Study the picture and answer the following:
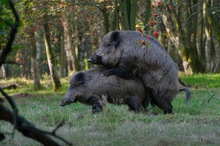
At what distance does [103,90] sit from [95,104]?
319mm

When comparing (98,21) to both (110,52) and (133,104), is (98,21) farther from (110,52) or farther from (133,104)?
(133,104)

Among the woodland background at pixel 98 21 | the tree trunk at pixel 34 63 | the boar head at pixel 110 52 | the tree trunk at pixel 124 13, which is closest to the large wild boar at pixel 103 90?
the boar head at pixel 110 52

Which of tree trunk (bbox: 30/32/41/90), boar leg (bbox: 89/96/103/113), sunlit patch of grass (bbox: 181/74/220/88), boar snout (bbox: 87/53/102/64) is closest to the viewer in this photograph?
boar leg (bbox: 89/96/103/113)

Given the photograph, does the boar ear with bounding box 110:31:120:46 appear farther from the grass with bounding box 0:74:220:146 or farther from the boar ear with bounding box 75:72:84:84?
the grass with bounding box 0:74:220:146

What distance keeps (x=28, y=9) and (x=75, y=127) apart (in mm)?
9276

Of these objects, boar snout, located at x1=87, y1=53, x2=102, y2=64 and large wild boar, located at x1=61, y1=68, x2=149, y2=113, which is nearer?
large wild boar, located at x1=61, y1=68, x2=149, y2=113

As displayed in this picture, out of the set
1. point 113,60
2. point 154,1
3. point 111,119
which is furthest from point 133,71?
point 154,1

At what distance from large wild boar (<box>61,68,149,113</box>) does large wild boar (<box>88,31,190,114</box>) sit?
15cm

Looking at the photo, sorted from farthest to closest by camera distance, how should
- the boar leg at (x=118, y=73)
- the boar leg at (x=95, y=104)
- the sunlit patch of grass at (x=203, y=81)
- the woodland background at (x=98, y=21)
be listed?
the sunlit patch of grass at (x=203, y=81), the woodland background at (x=98, y=21), the boar leg at (x=118, y=73), the boar leg at (x=95, y=104)

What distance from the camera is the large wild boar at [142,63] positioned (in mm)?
11086

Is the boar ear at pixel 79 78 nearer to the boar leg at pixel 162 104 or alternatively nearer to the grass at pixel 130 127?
the grass at pixel 130 127

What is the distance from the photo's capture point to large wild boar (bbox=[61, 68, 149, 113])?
11227 millimetres

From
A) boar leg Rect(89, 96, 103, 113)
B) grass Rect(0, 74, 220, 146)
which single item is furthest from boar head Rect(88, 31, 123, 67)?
grass Rect(0, 74, 220, 146)

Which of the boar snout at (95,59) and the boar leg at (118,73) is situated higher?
the boar snout at (95,59)
